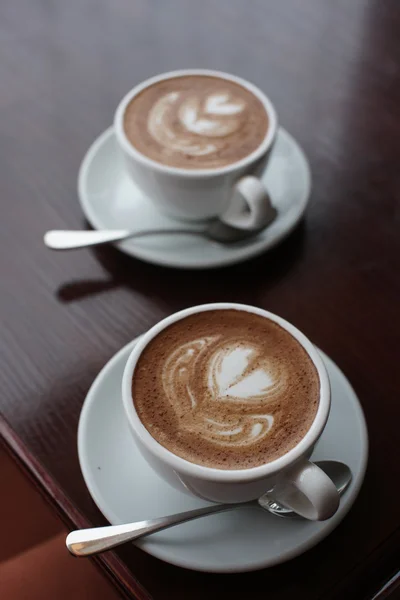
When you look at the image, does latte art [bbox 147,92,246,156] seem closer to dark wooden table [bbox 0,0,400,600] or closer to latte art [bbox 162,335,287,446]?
dark wooden table [bbox 0,0,400,600]

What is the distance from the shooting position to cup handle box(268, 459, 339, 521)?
599 mm

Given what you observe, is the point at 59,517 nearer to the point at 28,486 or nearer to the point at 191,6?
the point at 28,486

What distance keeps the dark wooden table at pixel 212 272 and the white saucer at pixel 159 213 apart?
26 millimetres

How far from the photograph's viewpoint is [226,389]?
673 millimetres

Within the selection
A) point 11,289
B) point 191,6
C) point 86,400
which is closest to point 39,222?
point 11,289

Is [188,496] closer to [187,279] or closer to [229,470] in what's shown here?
[229,470]

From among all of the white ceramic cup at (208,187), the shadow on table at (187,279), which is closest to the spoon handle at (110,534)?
→ the shadow on table at (187,279)

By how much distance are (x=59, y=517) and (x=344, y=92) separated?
0.78 meters

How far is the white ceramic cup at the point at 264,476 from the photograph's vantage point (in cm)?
60

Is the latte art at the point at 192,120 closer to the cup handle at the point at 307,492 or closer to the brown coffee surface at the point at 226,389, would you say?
the brown coffee surface at the point at 226,389

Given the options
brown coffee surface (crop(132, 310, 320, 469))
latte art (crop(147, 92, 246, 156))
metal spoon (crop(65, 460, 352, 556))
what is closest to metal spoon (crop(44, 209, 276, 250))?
latte art (crop(147, 92, 246, 156))

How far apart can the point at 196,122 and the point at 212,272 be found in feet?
0.70

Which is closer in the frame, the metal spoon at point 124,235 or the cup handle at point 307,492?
the cup handle at point 307,492

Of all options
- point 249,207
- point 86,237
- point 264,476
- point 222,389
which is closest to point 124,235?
point 86,237
